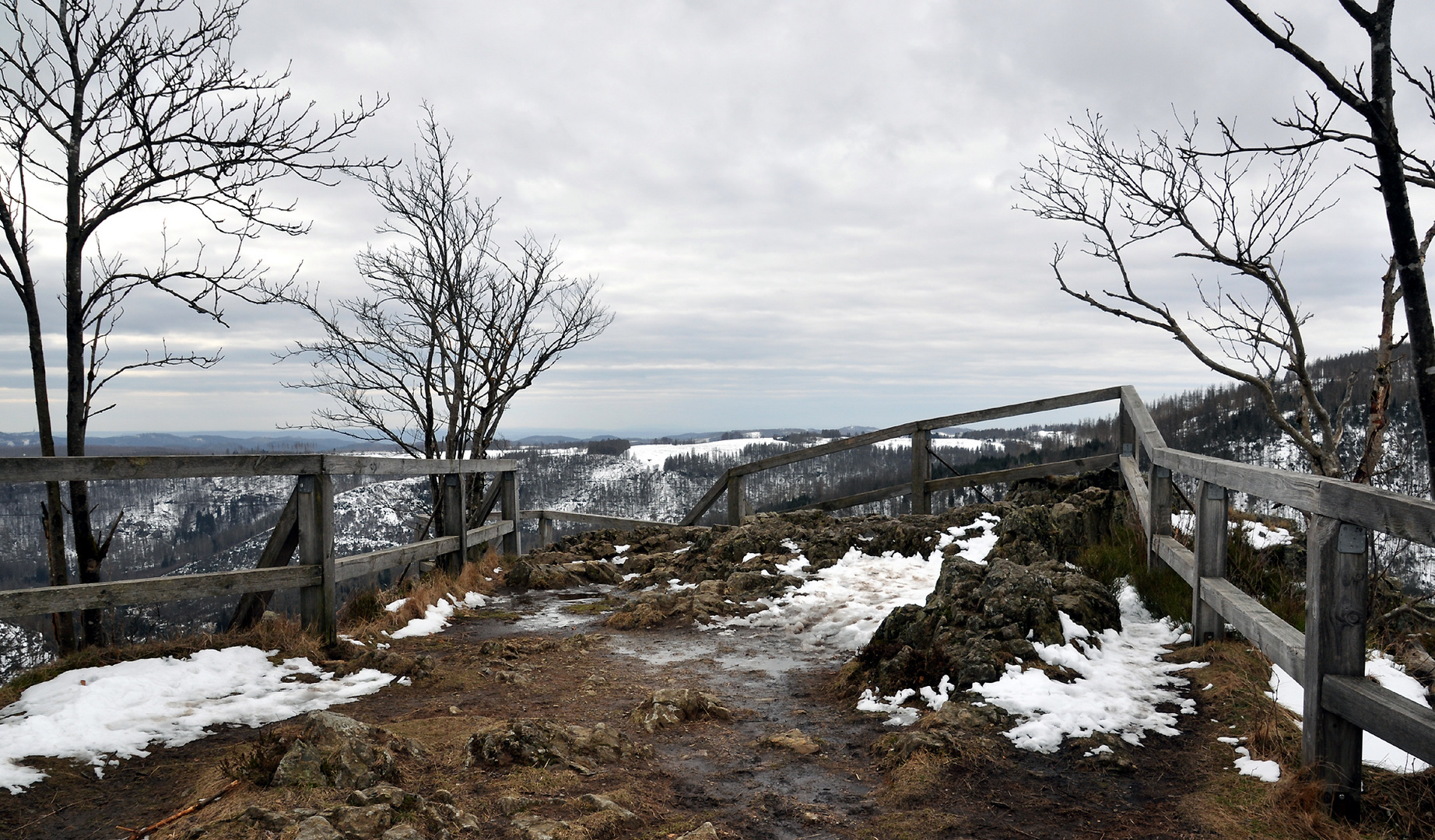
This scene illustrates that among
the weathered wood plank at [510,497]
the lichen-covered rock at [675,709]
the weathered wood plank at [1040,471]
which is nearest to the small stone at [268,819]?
the lichen-covered rock at [675,709]

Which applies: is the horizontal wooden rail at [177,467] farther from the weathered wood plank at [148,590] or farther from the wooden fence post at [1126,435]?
the wooden fence post at [1126,435]

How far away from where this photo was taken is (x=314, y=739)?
3.20m

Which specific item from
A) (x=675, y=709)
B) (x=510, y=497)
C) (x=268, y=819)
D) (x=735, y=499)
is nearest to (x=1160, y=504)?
(x=675, y=709)

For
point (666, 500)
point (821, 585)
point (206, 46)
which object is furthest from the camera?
point (666, 500)

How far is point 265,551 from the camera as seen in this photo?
18.4ft

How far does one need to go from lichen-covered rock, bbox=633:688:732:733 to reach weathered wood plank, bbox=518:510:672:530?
8534mm

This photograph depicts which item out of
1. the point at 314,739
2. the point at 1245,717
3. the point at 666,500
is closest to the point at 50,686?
the point at 314,739

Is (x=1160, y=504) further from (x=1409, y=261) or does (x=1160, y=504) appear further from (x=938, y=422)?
(x=938, y=422)

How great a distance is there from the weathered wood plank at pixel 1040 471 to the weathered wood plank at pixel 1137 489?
52 centimetres

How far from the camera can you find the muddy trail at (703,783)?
2801 mm

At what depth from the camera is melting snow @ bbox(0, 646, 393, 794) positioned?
3.46 metres

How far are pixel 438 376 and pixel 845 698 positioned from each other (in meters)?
8.65

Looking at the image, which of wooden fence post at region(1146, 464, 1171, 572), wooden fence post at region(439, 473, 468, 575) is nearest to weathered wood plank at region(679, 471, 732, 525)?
wooden fence post at region(439, 473, 468, 575)

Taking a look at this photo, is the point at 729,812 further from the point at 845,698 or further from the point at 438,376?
the point at 438,376
